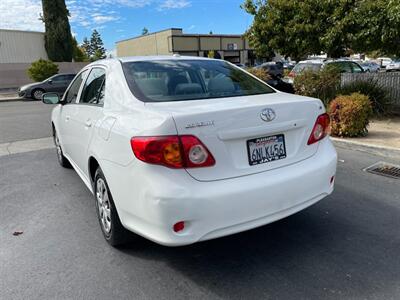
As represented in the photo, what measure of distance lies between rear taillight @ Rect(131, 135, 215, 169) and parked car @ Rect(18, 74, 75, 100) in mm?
18779

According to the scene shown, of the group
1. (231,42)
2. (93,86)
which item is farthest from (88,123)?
(231,42)

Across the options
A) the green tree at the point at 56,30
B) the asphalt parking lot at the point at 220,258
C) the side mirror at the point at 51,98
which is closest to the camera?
the asphalt parking lot at the point at 220,258

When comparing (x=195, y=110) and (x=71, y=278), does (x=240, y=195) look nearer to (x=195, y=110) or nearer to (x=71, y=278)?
(x=195, y=110)

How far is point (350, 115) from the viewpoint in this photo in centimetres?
683

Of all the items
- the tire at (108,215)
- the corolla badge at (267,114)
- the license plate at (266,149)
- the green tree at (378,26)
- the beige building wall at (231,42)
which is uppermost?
the beige building wall at (231,42)

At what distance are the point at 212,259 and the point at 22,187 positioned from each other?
10.6ft

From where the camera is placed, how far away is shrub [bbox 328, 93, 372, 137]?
6824mm

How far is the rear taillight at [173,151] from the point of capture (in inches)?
96.8

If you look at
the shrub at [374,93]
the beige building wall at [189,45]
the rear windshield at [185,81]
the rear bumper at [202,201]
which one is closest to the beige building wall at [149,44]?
the beige building wall at [189,45]

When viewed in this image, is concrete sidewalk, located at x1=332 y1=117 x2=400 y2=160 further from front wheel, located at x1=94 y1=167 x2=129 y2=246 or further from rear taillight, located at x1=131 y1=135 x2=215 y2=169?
front wheel, located at x1=94 y1=167 x2=129 y2=246

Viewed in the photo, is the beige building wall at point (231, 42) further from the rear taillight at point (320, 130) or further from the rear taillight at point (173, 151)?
the rear taillight at point (173, 151)

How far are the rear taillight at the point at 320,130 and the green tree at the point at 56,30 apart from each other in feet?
104

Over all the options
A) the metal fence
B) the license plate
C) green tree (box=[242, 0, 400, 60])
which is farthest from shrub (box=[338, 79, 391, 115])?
the license plate

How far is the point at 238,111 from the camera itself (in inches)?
105
